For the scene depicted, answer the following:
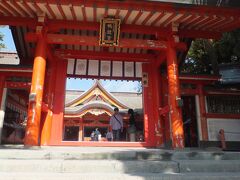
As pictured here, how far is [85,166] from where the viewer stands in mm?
4785

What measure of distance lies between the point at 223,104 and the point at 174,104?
374 cm

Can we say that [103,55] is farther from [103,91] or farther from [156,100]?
[103,91]

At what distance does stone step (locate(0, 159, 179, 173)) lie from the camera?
469 centimetres

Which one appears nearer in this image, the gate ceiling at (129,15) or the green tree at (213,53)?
the gate ceiling at (129,15)

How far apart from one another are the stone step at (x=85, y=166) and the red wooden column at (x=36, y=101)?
2350 millimetres

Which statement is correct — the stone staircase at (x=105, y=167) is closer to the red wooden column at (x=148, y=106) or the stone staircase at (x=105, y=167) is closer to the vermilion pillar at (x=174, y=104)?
the vermilion pillar at (x=174, y=104)

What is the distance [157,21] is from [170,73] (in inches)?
67.7

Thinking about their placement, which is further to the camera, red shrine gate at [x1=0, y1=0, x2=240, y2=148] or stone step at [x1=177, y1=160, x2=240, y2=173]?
red shrine gate at [x1=0, y1=0, x2=240, y2=148]

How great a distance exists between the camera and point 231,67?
1137 centimetres

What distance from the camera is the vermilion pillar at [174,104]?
7492 millimetres

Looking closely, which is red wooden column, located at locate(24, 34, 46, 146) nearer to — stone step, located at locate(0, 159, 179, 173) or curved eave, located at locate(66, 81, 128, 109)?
stone step, located at locate(0, 159, 179, 173)

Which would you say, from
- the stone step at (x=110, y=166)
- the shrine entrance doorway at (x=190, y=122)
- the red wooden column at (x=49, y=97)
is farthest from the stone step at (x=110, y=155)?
the shrine entrance doorway at (x=190, y=122)

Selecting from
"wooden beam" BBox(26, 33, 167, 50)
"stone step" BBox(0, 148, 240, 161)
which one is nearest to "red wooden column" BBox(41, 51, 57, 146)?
"wooden beam" BBox(26, 33, 167, 50)

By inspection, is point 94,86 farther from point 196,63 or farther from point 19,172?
point 19,172
